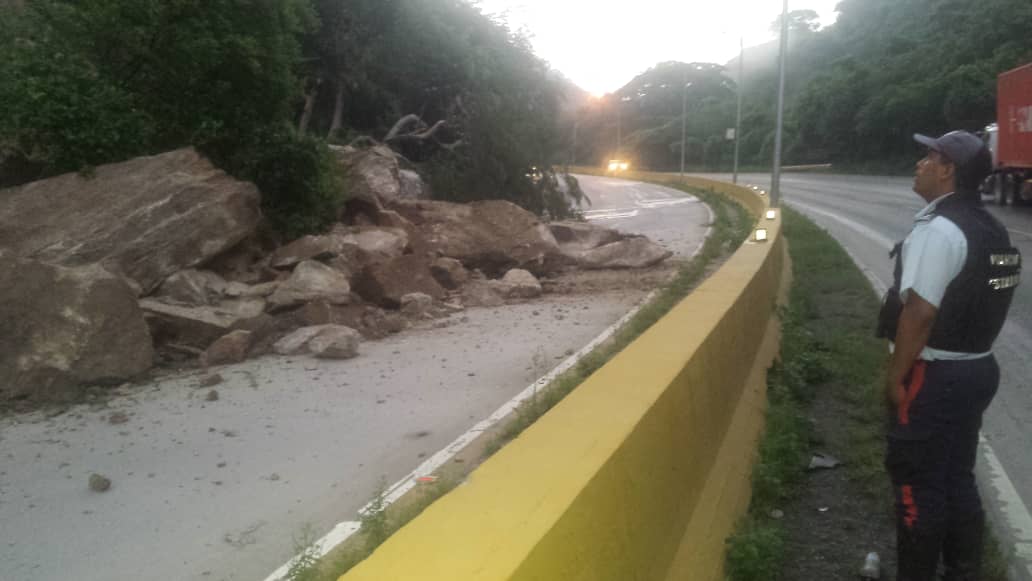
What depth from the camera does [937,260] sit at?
11.8 ft

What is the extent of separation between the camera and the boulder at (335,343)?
9.70 metres

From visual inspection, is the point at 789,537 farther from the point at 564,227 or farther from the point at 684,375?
the point at 564,227

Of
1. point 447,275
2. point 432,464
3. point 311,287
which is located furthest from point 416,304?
point 432,464

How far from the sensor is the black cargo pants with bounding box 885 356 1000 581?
3.72 m

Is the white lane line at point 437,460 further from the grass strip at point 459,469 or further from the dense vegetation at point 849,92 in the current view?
the dense vegetation at point 849,92

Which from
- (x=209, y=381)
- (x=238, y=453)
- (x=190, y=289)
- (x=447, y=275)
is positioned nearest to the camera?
(x=238, y=453)

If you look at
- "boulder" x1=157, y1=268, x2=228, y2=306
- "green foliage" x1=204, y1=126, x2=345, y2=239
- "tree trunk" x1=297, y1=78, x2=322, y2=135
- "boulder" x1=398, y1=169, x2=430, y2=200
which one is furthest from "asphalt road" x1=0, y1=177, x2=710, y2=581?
"tree trunk" x1=297, y1=78, x2=322, y2=135

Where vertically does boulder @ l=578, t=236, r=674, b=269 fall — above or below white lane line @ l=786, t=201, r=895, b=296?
above

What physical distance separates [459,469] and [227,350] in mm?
4214

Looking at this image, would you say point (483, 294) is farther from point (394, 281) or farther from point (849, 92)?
point (849, 92)

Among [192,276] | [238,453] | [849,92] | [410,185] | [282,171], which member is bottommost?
[238,453]

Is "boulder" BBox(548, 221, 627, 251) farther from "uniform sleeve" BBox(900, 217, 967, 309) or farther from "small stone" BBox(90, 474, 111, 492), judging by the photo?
"uniform sleeve" BBox(900, 217, 967, 309)

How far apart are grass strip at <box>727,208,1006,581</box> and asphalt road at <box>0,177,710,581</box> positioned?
2293 mm

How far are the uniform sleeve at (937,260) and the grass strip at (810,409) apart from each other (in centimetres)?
138
